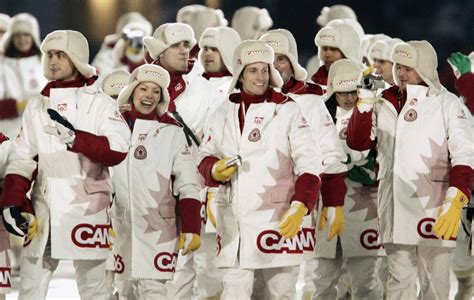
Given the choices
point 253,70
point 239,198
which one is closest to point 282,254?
point 239,198

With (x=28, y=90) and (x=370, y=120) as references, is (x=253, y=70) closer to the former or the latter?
(x=370, y=120)

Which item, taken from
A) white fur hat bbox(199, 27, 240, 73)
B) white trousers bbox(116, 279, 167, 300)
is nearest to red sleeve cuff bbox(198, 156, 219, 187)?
white trousers bbox(116, 279, 167, 300)

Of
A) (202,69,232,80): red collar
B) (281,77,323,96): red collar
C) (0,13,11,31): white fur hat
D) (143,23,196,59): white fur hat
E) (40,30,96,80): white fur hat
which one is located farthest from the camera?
(0,13,11,31): white fur hat

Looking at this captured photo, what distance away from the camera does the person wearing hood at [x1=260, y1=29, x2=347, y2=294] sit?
34.0 feet

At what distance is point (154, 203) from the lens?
33.0 feet

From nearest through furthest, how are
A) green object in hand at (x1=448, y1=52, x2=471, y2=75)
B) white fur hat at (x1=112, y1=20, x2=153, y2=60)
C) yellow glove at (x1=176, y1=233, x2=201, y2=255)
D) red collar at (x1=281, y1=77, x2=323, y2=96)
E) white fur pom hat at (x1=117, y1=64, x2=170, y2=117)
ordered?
yellow glove at (x1=176, y1=233, x2=201, y2=255), white fur pom hat at (x1=117, y1=64, x2=170, y2=117), red collar at (x1=281, y1=77, x2=323, y2=96), green object in hand at (x1=448, y1=52, x2=471, y2=75), white fur hat at (x1=112, y1=20, x2=153, y2=60)

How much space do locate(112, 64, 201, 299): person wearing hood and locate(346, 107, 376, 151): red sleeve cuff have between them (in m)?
0.99

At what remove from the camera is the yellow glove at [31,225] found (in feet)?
31.5

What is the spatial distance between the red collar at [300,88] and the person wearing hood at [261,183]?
1.07m

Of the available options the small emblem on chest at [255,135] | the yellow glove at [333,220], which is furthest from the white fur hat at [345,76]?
A: the small emblem on chest at [255,135]

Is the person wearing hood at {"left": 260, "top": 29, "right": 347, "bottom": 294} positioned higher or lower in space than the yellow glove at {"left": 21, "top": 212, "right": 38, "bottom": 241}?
higher

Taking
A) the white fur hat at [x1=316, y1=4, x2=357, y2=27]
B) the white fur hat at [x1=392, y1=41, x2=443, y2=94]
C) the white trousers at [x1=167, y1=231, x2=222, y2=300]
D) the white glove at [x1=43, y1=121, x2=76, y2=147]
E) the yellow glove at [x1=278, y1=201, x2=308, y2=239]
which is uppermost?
the white fur hat at [x1=316, y1=4, x2=357, y2=27]

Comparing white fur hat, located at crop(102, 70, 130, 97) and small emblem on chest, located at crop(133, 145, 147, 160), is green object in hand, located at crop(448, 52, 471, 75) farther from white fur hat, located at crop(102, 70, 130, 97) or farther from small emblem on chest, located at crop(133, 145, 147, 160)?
small emblem on chest, located at crop(133, 145, 147, 160)

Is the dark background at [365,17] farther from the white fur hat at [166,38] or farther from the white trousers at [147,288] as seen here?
the white trousers at [147,288]
